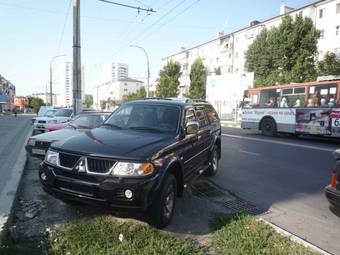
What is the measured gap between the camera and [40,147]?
26.0 ft

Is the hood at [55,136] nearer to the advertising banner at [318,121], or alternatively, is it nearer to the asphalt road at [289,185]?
the asphalt road at [289,185]

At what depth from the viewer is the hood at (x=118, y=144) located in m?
4.38

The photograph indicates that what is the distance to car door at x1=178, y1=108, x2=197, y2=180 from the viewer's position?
541 centimetres

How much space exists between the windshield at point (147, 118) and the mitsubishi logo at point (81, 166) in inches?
54.2

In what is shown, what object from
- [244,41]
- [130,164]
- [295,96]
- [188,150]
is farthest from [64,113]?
[244,41]

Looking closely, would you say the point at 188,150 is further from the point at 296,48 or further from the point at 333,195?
the point at 296,48

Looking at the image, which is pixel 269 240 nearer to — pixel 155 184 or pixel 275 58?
pixel 155 184

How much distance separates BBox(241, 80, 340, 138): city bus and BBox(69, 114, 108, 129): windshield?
1050 centimetres

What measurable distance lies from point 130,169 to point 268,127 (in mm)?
15661

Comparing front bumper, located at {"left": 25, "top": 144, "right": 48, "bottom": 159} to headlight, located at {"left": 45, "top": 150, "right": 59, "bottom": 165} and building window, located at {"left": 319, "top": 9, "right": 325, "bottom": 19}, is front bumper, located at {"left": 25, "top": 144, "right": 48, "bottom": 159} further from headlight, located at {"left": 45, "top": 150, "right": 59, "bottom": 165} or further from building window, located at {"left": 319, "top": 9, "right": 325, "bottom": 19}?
building window, located at {"left": 319, "top": 9, "right": 325, "bottom": 19}

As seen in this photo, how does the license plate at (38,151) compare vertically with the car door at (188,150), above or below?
below

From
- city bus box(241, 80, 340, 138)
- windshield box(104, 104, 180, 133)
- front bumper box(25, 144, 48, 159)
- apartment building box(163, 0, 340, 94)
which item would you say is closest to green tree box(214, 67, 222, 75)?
apartment building box(163, 0, 340, 94)

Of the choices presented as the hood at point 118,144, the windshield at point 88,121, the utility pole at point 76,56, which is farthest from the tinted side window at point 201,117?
the utility pole at point 76,56

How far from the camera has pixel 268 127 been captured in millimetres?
18812
